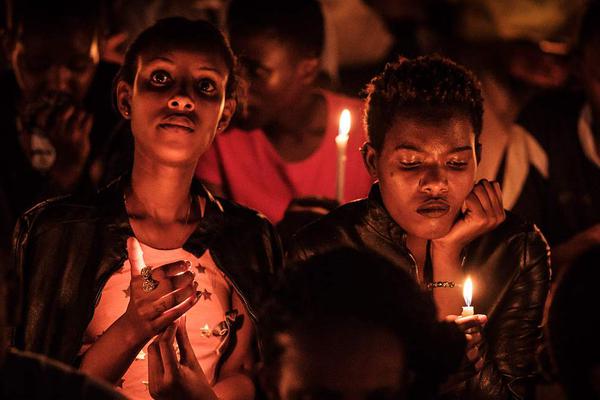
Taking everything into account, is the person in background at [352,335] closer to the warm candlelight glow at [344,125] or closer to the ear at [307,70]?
the warm candlelight glow at [344,125]

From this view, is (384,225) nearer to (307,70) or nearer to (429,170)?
(429,170)

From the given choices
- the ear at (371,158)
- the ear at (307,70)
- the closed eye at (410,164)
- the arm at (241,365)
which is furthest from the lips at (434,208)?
the ear at (307,70)

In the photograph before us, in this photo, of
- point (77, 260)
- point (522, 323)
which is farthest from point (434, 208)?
point (77, 260)

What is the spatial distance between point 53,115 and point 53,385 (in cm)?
202

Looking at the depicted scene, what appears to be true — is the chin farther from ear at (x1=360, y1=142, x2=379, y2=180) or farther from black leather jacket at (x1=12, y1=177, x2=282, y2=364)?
black leather jacket at (x1=12, y1=177, x2=282, y2=364)

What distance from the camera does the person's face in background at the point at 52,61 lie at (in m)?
4.25

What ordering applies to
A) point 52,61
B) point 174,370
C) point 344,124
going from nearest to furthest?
point 174,370, point 344,124, point 52,61

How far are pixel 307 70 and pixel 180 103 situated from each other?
1349 millimetres

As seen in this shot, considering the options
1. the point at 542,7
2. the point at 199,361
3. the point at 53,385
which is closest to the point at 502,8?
the point at 542,7

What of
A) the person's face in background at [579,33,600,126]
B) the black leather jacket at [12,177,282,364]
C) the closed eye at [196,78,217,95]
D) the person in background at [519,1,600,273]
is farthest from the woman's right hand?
the person's face in background at [579,33,600,126]

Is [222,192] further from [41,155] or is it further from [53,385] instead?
[53,385]

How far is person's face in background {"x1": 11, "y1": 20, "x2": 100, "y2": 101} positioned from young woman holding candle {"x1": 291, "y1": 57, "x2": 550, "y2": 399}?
141 cm

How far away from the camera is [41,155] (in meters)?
4.27

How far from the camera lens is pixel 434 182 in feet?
10.5
